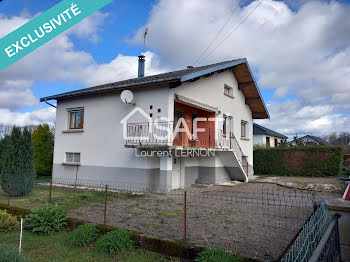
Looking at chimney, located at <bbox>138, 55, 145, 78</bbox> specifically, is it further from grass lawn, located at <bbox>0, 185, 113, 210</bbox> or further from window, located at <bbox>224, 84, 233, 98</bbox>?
grass lawn, located at <bbox>0, 185, 113, 210</bbox>

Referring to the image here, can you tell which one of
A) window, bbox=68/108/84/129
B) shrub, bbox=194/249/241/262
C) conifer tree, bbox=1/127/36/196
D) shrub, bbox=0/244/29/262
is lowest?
shrub, bbox=194/249/241/262

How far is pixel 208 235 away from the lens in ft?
17.2

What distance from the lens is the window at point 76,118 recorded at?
13.6 metres

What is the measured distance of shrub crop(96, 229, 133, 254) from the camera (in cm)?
449

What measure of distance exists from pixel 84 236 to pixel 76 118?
1011cm

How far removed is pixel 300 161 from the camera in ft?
58.1

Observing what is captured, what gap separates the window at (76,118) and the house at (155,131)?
0.05 metres

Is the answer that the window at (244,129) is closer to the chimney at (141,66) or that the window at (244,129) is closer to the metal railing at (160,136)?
the metal railing at (160,136)

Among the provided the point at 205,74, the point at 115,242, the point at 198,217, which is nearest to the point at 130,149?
the point at 205,74

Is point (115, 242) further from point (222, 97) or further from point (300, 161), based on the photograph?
point (300, 161)

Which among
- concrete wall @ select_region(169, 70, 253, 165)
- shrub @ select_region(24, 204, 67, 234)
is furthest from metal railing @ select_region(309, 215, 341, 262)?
concrete wall @ select_region(169, 70, 253, 165)

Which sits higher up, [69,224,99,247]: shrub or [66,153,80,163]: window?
[66,153,80,163]: window

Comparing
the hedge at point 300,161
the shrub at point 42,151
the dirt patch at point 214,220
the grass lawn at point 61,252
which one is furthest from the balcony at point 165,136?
the shrub at point 42,151

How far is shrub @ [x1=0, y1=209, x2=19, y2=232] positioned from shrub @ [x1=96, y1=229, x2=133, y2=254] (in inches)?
101
